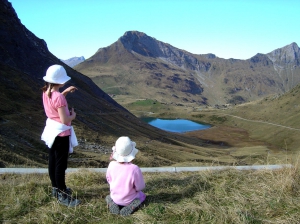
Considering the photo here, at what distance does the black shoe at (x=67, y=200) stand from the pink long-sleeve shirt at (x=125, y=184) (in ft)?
2.76

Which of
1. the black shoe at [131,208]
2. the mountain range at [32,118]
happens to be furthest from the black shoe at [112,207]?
the mountain range at [32,118]

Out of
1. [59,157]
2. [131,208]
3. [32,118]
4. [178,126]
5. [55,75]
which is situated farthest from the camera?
[178,126]

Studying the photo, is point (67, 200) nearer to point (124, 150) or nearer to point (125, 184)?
point (125, 184)

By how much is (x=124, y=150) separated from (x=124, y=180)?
26.8 inches

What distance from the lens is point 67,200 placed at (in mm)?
6297

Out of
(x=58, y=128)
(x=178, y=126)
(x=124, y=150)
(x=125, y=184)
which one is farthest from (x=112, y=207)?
(x=178, y=126)

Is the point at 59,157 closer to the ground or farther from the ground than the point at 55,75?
closer to the ground

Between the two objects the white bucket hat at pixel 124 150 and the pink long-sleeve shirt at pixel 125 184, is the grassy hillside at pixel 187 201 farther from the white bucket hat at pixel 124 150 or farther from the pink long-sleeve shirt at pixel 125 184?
the white bucket hat at pixel 124 150

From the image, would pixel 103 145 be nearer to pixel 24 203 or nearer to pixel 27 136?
pixel 27 136

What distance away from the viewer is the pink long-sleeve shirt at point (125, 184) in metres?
6.14

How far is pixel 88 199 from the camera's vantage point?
21.8 ft

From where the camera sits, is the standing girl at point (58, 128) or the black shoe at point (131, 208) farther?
the standing girl at point (58, 128)

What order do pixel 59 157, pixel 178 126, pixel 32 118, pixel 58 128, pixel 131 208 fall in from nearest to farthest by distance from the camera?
pixel 131 208, pixel 58 128, pixel 59 157, pixel 32 118, pixel 178 126

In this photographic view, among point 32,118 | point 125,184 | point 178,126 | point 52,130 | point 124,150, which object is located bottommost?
point 178,126
